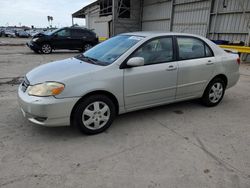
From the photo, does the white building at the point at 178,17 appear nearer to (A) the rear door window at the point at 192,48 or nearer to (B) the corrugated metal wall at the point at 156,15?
(B) the corrugated metal wall at the point at 156,15

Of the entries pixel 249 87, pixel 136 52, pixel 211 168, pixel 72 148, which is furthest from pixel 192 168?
pixel 249 87

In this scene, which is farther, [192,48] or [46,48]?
[46,48]

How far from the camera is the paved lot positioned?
2377mm

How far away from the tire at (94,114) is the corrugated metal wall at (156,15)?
53.7ft

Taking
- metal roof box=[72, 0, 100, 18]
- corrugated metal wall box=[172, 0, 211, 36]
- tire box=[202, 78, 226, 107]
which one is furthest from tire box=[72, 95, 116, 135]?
metal roof box=[72, 0, 100, 18]

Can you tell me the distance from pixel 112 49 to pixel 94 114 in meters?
1.25

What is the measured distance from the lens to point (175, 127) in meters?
3.66

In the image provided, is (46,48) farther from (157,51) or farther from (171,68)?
(171,68)

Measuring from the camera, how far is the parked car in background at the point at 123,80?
2.99 metres

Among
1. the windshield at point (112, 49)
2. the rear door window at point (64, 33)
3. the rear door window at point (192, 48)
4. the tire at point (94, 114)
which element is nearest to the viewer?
the tire at point (94, 114)

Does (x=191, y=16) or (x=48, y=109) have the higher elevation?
(x=191, y=16)

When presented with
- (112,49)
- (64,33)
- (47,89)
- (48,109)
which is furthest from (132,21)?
(48,109)

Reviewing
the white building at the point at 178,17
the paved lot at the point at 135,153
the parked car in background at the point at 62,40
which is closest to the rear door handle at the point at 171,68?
the paved lot at the point at 135,153

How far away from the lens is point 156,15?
19781 mm
